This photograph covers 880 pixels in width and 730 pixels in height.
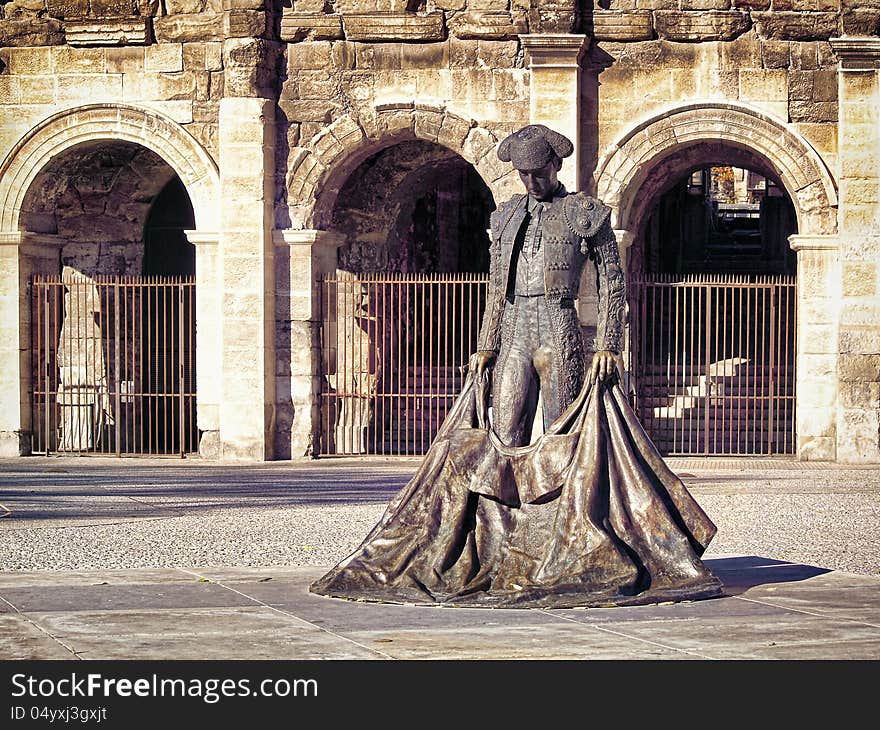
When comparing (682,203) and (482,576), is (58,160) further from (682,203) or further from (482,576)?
(682,203)

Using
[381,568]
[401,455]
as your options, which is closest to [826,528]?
[381,568]

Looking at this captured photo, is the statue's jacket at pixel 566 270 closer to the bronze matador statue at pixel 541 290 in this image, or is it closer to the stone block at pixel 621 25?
the bronze matador statue at pixel 541 290

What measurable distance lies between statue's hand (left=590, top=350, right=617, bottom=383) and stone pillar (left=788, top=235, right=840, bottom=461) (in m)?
8.59

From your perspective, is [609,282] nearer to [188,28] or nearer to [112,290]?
[188,28]

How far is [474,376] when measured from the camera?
26.8ft

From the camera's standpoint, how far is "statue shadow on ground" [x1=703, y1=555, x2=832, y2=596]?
795 centimetres

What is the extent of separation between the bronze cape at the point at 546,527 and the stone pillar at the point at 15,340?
33.5 ft

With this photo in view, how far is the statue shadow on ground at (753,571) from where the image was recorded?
26.1 feet

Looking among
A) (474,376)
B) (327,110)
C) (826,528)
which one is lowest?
(826,528)

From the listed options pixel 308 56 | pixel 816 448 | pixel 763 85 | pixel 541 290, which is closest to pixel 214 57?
pixel 308 56

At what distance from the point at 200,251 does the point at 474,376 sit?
9160 mm

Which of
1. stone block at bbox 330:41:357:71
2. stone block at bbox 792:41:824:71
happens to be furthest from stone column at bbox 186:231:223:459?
stone block at bbox 792:41:824:71

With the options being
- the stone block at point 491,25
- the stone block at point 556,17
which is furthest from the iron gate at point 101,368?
the stone block at point 556,17

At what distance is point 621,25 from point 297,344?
4429 millimetres
